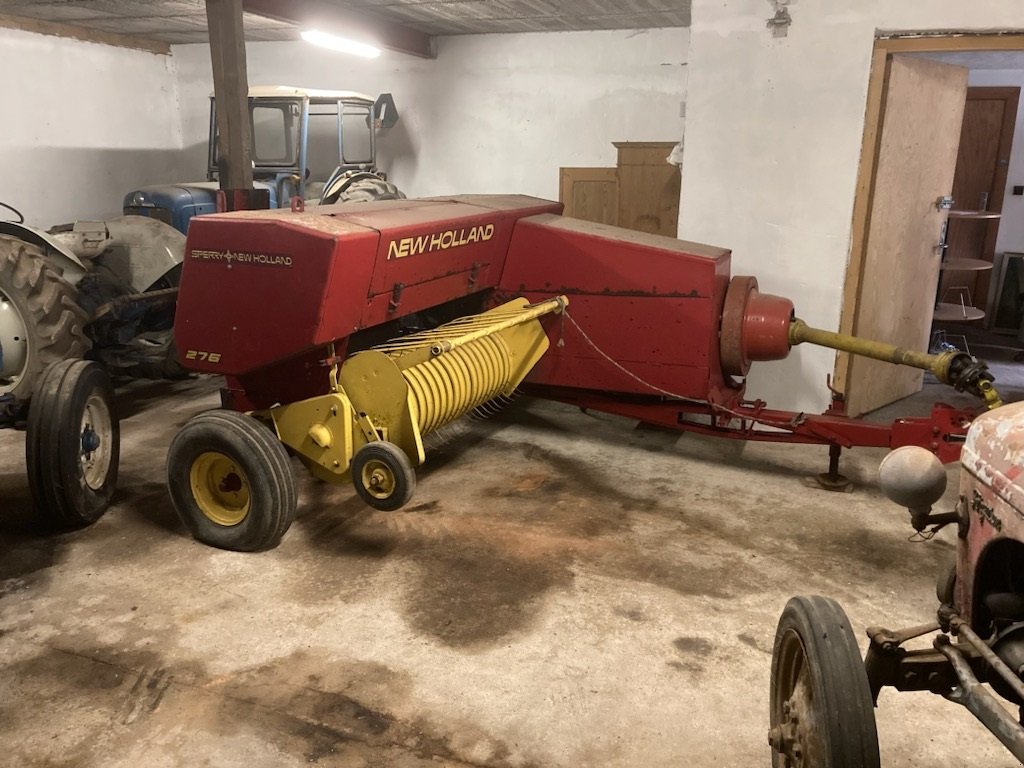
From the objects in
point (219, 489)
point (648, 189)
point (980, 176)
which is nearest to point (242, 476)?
point (219, 489)

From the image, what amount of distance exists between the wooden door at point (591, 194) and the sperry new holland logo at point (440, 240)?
3.67m

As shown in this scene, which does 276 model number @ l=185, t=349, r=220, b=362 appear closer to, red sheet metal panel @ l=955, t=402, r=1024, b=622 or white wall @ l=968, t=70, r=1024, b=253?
red sheet metal panel @ l=955, t=402, r=1024, b=622

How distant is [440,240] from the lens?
3533 millimetres

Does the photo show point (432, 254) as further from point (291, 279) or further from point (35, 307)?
point (35, 307)

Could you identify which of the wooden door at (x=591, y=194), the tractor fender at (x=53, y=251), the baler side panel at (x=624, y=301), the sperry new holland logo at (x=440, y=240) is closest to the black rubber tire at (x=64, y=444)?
the sperry new holland logo at (x=440, y=240)

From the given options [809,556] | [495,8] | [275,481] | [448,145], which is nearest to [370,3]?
[495,8]

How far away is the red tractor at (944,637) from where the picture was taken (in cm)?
150

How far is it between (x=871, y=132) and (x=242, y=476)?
3.37 metres

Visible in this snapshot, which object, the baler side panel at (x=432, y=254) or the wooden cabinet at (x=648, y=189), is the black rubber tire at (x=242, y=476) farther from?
the wooden cabinet at (x=648, y=189)

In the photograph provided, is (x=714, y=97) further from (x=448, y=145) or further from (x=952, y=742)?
(x=448, y=145)

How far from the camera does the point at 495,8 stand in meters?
6.30

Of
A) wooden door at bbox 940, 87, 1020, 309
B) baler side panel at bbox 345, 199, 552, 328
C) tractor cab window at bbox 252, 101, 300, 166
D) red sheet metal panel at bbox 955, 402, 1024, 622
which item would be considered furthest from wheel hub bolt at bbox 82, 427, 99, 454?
wooden door at bbox 940, 87, 1020, 309

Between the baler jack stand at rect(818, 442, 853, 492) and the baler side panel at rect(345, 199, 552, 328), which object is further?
the baler jack stand at rect(818, 442, 853, 492)

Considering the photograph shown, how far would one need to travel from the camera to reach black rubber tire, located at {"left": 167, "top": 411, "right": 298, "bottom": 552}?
113 inches
